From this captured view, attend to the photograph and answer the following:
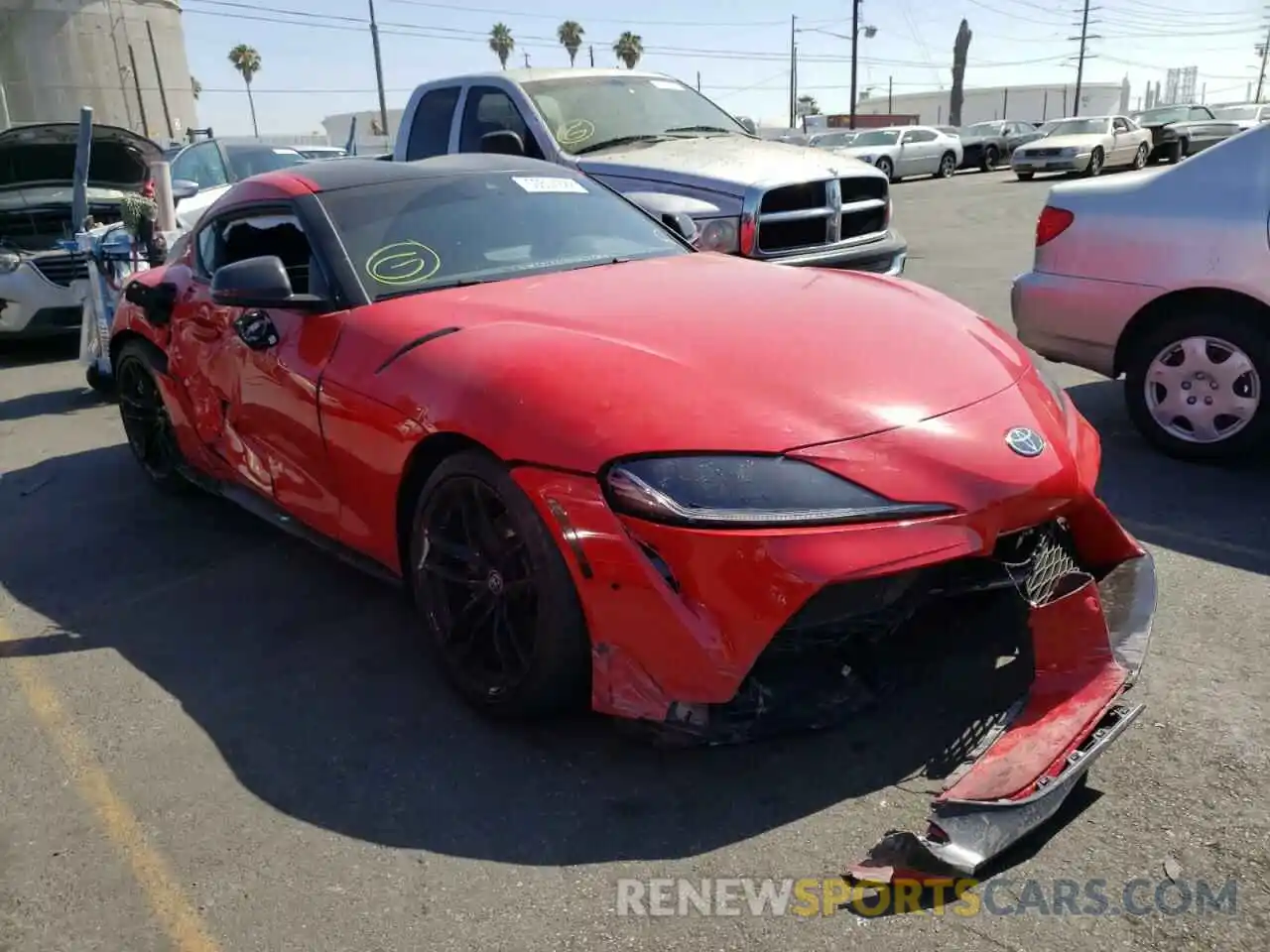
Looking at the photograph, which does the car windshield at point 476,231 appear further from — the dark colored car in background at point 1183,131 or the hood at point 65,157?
the dark colored car in background at point 1183,131

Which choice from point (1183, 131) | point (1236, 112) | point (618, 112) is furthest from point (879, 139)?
point (618, 112)

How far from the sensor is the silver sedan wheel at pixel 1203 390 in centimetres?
462

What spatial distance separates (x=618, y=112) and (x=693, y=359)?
5818 millimetres

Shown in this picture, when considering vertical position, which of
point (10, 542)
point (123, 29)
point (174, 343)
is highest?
point (123, 29)

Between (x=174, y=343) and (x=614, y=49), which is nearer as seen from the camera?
(x=174, y=343)

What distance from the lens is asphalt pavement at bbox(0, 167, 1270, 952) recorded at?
2.26 metres

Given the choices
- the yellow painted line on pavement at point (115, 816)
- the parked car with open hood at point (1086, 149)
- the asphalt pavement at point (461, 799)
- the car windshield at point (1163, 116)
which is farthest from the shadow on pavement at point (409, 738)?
the car windshield at point (1163, 116)

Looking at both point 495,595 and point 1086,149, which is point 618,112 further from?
point 1086,149

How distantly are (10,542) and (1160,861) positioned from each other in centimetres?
467

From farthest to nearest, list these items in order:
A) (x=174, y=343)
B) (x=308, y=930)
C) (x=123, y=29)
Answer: (x=123, y=29) → (x=174, y=343) → (x=308, y=930)

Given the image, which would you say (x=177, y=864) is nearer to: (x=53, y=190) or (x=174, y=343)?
(x=174, y=343)

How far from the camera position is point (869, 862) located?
2.35 metres

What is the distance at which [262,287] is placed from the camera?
140 inches

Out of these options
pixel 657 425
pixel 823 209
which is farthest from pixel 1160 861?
pixel 823 209
